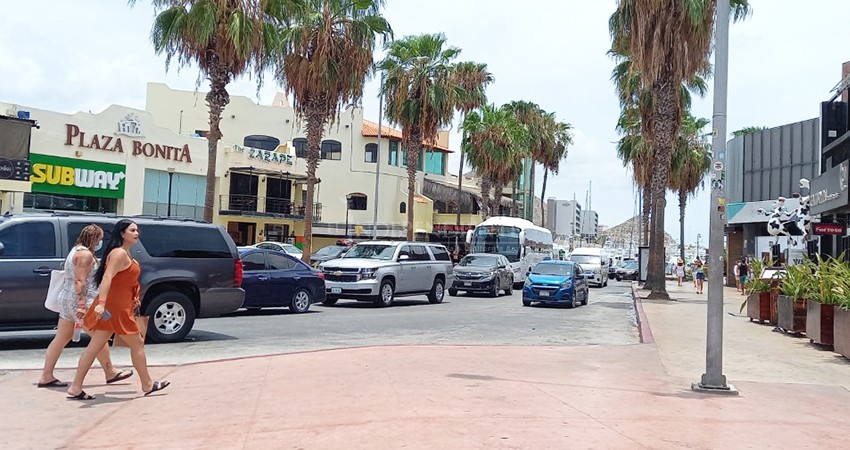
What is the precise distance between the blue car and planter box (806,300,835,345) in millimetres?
10389

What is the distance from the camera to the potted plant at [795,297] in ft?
50.9

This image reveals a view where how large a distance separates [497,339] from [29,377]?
8.16 m

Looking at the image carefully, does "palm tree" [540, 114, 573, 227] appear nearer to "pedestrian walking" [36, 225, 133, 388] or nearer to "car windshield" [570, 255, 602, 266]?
"car windshield" [570, 255, 602, 266]

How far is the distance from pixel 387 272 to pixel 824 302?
38.0 ft

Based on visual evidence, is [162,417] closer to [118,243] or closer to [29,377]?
[118,243]

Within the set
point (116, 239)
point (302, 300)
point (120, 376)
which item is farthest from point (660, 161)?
point (116, 239)

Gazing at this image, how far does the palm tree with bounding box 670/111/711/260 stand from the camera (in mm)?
48781

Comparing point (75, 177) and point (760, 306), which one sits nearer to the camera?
point (760, 306)

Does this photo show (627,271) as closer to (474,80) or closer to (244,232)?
(474,80)

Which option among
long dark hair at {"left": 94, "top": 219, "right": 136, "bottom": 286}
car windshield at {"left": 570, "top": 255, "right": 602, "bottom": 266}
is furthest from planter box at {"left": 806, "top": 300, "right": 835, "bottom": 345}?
car windshield at {"left": 570, "top": 255, "right": 602, "bottom": 266}

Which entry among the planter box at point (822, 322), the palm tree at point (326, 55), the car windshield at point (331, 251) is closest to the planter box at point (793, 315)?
the planter box at point (822, 322)

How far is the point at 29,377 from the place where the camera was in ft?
28.7

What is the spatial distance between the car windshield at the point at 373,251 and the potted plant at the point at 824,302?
11621 millimetres

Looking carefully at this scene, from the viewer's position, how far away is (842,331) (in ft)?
40.2
